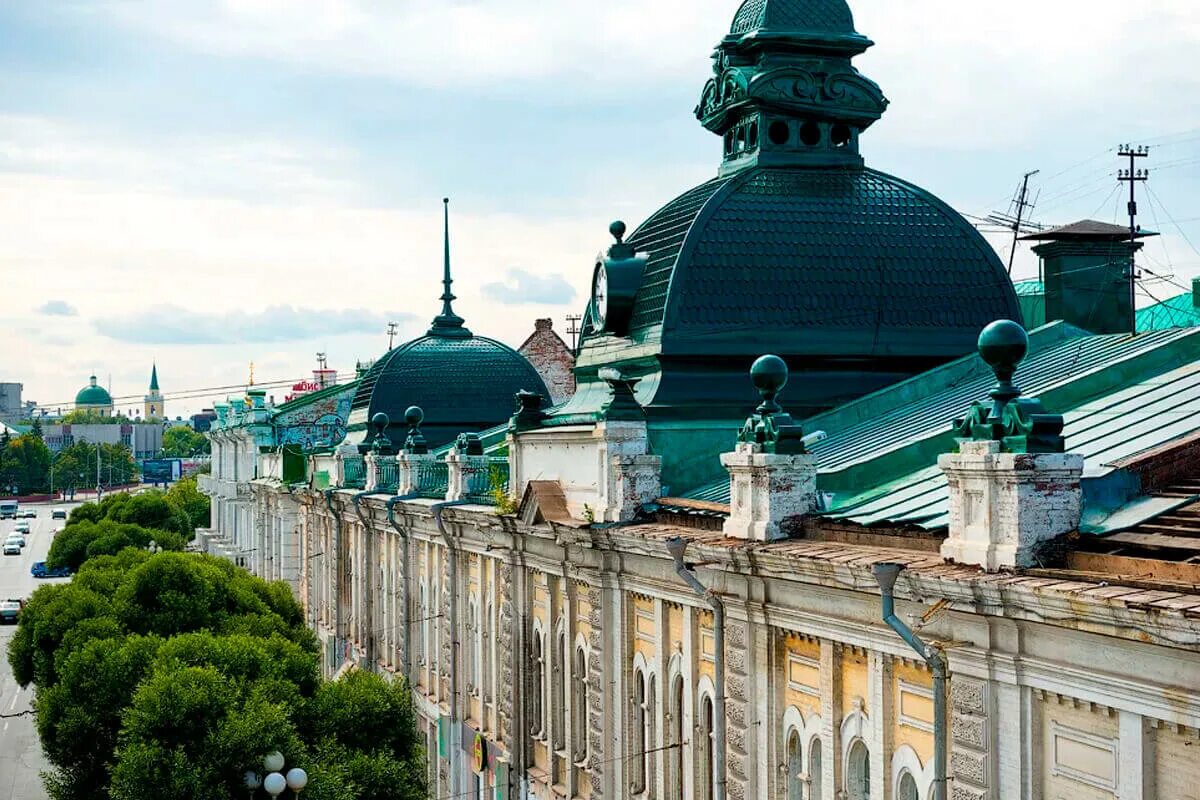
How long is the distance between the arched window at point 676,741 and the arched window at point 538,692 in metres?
6.80

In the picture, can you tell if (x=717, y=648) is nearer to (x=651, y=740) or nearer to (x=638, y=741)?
(x=651, y=740)

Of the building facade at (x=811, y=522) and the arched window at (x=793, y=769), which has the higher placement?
the building facade at (x=811, y=522)

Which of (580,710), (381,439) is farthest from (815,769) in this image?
(381,439)

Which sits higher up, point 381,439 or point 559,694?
point 381,439

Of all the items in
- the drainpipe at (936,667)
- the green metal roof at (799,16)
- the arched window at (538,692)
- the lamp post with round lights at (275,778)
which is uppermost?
the green metal roof at (799,16)

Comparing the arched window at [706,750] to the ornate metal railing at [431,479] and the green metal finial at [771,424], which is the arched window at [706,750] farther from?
the ornate metal railing at [431,479]

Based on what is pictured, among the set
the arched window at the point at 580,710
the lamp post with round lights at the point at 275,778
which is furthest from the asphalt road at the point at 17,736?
the arched window at the point at 580,710

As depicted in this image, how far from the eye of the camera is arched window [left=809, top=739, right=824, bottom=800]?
1956cm

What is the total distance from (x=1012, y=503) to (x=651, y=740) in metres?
11.1

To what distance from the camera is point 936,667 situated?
15938 millimetres

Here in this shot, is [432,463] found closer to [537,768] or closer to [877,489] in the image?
[537,768]

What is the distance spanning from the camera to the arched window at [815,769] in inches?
770

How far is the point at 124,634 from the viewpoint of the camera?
4300 centimetres

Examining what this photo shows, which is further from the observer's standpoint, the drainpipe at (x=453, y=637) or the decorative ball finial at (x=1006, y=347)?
the drainpipe at (x=453, y=637)
